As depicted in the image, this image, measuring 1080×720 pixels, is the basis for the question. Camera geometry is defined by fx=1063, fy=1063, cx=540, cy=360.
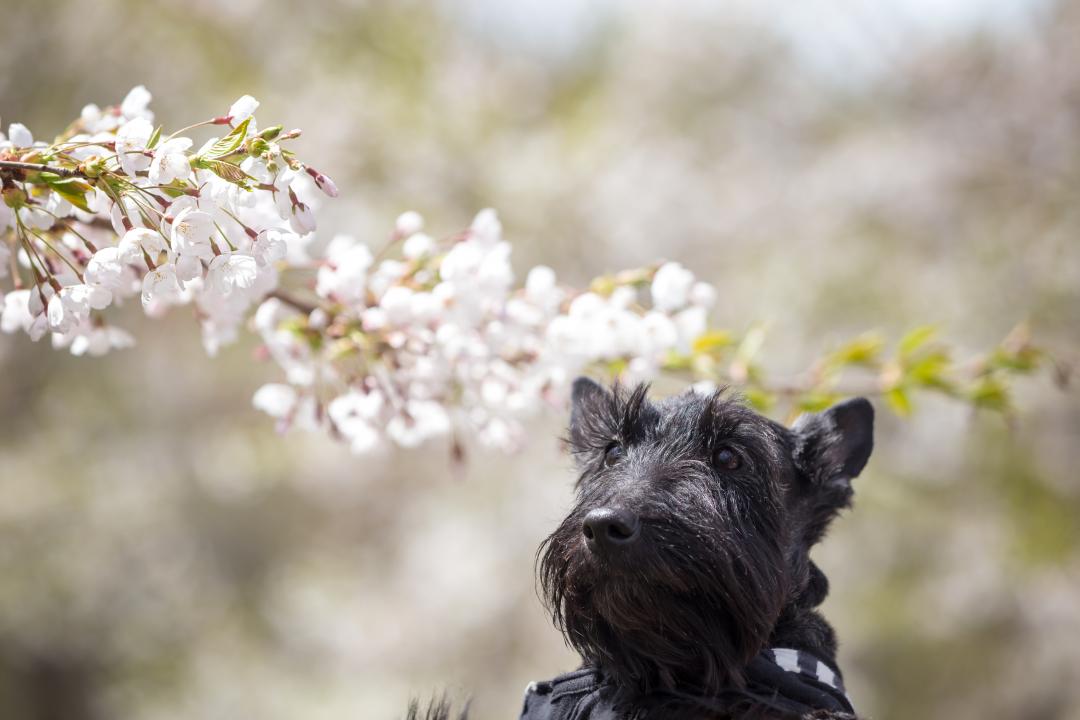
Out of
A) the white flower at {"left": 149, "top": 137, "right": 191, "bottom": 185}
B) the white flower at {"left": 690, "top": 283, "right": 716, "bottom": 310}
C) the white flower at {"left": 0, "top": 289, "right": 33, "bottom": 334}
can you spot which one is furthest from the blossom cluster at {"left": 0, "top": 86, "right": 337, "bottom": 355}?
the white flower at {"left": 690, "top": 283, "right": 716, "bottom": 310}

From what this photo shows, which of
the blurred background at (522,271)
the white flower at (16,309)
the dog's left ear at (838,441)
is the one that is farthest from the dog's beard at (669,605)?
the blurred background at (522,271)

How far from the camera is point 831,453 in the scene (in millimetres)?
1911

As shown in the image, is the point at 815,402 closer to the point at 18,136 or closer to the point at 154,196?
the point at 154,196

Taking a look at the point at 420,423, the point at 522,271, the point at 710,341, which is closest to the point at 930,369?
the point at 710,341

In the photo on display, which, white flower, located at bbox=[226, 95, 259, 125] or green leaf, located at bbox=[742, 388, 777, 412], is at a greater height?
green leaf, located at bbox=[742, 388, 777, 412]

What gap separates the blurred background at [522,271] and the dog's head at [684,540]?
5.46 meters

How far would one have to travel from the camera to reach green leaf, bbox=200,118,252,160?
5.35 ft

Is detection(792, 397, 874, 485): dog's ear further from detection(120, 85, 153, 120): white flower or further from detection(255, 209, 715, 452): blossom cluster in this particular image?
detection(120, 85, 153, 120): white flower

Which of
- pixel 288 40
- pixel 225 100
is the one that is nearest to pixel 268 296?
pixel 225 100

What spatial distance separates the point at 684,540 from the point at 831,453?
1.54 ft

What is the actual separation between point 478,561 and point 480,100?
420 centimetres

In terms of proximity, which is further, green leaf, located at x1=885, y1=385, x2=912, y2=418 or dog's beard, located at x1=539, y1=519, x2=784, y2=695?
green leaf, located at x1=885, y1=385, x2=912, y2=418

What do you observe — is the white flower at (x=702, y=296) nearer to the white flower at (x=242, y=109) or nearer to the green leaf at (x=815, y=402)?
the green leaf at (x=815, y=402)

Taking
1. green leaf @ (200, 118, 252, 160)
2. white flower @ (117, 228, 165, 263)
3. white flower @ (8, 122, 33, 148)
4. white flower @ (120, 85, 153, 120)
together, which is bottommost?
white flower @ (117, 228, 165, 263)
